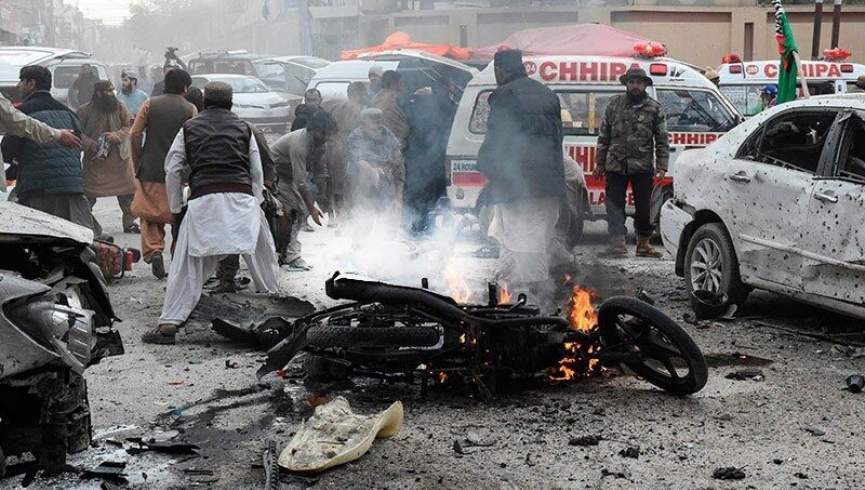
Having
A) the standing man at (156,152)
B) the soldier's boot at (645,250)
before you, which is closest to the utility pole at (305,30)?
the soldier's boot at (645,250)

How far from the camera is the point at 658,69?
13164mm

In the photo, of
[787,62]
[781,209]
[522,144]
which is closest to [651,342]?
[781,209]

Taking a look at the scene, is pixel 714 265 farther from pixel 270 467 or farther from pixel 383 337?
pixel 270 467

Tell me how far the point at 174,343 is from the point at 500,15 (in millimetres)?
24158

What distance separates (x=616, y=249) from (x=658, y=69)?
89.3 inches

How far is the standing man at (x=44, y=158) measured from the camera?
10.3m

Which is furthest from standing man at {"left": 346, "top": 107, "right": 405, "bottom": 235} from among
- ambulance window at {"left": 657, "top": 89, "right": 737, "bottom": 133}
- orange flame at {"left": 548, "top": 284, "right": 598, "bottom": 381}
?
orange flame at {"left": 548, "top": 284, "right": 598, "bottom": 381}

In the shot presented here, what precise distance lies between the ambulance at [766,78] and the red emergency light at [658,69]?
16.5 ft

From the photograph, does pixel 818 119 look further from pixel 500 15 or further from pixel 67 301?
pixel 500 15

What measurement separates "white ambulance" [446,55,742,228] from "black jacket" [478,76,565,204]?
12.7 feet

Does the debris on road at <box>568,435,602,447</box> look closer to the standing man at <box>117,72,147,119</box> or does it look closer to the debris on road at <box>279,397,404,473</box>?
the debris on road at <box>279,397,404,473</box>

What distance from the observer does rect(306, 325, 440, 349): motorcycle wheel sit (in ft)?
20.4

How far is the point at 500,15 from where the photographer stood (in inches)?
1223

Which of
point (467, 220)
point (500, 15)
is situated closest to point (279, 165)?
point (467, 220)
